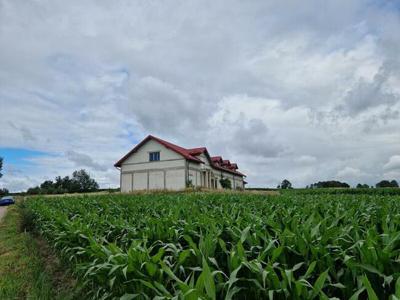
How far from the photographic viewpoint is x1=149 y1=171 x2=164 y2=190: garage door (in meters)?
38.0

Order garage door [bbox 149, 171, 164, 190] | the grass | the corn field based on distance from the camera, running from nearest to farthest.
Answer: the corn field
the grass
garage door [bbox 149, 171, 164, 190]

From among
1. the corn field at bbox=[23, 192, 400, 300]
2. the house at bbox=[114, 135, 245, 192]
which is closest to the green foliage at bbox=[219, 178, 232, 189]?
the house at bbox=[114, 135, 245, 192]

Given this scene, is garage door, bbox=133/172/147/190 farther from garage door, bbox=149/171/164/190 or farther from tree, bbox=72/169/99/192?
tree, bbox=72/169/99/192

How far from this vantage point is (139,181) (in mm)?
38969

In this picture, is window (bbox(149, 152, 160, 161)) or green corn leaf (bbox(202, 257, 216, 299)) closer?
green corn leaf (bbox(202, 257, 216, 299))

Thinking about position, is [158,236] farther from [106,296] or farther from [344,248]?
[344,248]

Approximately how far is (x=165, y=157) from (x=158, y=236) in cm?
3433

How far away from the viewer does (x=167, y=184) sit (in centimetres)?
3769

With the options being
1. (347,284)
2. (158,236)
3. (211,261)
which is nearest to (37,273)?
(158,236)

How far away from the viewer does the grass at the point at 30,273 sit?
15.5ft

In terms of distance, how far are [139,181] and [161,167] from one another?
3.14 meters

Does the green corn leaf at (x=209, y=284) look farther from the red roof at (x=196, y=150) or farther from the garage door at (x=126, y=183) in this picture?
the red roof at (x=196, y=150)

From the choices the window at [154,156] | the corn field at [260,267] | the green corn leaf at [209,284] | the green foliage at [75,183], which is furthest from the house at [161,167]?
the green corn leaf at [209,284]

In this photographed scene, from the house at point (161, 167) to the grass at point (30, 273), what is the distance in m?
27.3
